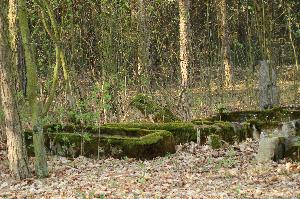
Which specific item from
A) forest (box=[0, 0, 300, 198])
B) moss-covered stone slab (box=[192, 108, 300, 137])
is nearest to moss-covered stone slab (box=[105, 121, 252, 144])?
forest (box=[0, 0, 300, 198])

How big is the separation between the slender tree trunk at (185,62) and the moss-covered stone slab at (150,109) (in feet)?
2.80

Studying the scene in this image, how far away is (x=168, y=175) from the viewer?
9.41 metres

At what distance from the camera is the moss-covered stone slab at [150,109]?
14.8 m

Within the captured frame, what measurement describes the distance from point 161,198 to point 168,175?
191 centimetres

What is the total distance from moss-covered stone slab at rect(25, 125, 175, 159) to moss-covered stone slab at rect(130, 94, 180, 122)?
2.35 m

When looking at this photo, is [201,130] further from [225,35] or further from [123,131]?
[225,35]

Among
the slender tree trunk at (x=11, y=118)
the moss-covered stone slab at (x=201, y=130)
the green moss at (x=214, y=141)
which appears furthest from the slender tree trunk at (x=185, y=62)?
the slender tree trunk at (x=11, y=118)

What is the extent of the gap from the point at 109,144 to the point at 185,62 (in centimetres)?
717

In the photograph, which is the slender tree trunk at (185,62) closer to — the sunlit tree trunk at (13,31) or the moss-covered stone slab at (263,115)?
the moss-covered stone slab at (263,115)

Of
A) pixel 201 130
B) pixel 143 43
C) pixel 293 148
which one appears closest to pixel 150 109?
pixel 201 130

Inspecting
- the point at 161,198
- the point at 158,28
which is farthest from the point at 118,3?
the point at 161,198

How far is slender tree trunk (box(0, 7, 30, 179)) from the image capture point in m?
9.53

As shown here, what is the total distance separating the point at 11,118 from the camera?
31.6ft

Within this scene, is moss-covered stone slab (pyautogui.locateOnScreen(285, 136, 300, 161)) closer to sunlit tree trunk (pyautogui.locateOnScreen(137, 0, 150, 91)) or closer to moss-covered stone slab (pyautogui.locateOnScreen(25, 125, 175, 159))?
moss-covered stone slab (pyautogui.locateOnScreen(25, 125, 175, 159))
